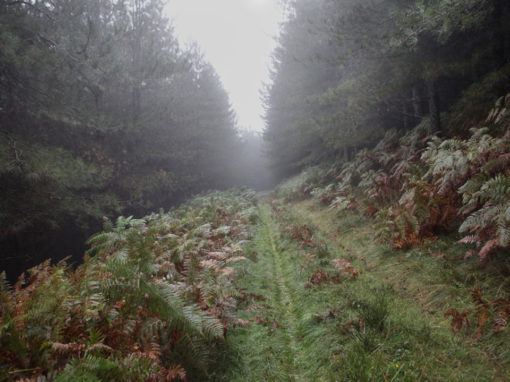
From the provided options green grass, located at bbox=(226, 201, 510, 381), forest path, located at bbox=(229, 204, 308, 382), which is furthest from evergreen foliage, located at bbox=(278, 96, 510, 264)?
forest path, located at bbox=(229, 204, 308, 382)

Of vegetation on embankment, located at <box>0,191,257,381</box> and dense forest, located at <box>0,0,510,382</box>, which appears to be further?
dense forest, located at <box>0,0,510,382</box>

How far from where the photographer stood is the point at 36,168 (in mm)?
7715

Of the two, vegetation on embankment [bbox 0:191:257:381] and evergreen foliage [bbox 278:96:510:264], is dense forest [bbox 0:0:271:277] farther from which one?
evergreen foliage [bbox 278:96:510:264]

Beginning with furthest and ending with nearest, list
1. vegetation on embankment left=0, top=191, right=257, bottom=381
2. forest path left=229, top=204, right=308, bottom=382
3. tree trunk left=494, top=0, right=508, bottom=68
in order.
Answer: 1. tree trunk left=494, top=0, right=508, bottom=68
2. forest path left=229, top=204, right=308, bottom=382
3. vegetation on embankment left=0, top=191, right=257, bottom=381

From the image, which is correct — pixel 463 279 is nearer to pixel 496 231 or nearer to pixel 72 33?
pixel 496 231

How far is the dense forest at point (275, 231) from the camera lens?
260cm

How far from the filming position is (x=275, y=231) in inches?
370

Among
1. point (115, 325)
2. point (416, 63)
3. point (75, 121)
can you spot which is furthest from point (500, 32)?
point (75, 121)

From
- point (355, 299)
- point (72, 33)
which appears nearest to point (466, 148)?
point (355, 299)

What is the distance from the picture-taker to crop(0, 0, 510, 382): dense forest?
260 cm

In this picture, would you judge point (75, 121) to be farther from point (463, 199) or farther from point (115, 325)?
point (463, 199)

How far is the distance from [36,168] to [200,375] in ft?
26.9

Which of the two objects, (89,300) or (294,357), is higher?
(89,300)

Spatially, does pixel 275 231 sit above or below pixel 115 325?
above
